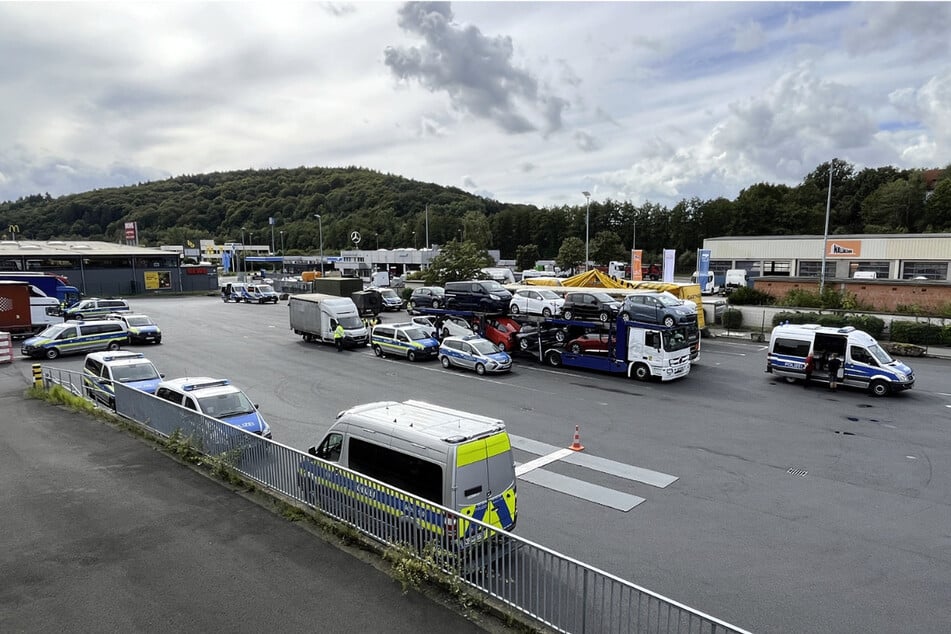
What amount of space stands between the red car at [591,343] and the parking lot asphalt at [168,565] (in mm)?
16742

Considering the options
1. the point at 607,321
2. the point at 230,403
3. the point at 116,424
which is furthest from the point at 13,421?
the point at 607,321

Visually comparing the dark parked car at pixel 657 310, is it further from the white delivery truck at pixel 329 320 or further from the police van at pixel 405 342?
the white delivery truck at pixel 329 320

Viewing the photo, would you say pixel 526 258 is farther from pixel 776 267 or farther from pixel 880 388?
pixel 880 388

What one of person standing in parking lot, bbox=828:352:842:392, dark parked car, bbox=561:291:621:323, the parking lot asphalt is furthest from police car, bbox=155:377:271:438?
person standing in parking lot, bbox=828:352:842:392

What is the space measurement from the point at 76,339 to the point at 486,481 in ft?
90.3

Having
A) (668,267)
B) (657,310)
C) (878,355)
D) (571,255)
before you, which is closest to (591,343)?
(657,310)

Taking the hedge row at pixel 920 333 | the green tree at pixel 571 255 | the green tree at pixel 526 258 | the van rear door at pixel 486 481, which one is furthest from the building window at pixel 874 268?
the green tree at pixel 526 258

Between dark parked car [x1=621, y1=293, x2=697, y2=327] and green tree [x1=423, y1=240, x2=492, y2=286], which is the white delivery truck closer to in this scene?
dark parked car [x1=621, y1=293, x2=697, y2=327]

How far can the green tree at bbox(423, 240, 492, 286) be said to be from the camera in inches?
1984

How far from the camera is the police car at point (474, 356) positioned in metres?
23.1

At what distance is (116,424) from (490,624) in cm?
1203

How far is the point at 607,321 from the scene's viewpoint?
23.2 metres

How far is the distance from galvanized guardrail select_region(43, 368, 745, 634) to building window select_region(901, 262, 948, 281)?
52.4 m

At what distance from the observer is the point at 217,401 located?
13.3 meters
